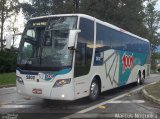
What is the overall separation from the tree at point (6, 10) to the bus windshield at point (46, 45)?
25.1 metres

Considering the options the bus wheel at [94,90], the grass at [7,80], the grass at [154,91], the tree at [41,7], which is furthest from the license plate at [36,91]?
the tree at [41,7]

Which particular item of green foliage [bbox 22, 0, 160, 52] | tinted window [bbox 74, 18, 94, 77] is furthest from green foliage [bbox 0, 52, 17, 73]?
tinted window [bbox 74, 18, 94, 77]

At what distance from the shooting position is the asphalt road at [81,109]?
1163 cm

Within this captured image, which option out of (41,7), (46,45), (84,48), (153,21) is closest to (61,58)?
(46,45)

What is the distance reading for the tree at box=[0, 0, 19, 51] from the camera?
3859 cm

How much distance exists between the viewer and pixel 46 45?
→ 13.2 metres

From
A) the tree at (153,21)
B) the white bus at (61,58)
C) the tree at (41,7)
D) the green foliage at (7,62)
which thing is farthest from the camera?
the tree at (153,21)

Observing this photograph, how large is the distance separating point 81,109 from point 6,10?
27951 mm

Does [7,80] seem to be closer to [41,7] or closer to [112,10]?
[112,10]

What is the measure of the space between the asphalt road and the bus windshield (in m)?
1.47

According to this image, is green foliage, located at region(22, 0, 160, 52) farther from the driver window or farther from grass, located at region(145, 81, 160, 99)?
the driver window

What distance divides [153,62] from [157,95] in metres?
76.4

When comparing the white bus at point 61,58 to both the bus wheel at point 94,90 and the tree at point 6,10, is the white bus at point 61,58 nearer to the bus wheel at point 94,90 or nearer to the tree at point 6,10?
the bus wheel at point 94,90

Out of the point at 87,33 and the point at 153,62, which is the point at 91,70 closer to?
the point at 87,33
